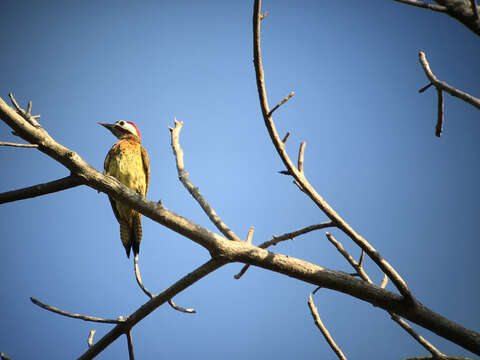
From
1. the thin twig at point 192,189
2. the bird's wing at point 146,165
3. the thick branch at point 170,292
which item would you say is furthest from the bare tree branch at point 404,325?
the bird's wing at point 146,165

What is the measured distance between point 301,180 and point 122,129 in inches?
175

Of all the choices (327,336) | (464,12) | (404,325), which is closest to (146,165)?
(327,336)

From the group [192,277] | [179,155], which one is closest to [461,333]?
[192,277]

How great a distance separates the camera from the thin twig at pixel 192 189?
246 cm

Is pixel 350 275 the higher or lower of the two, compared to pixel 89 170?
lower

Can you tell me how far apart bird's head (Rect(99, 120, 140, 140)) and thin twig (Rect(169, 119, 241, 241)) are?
270 centimetres

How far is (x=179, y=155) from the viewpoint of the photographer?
10.2 ft

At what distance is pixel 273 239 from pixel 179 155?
49.3 inches

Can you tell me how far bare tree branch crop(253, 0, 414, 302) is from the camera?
1.97 m

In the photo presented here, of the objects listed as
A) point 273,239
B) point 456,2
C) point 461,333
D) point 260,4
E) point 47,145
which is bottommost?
point 461,333

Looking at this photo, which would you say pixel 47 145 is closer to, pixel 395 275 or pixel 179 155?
pixel 179 155

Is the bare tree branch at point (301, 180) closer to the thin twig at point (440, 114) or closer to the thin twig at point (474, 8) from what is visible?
the thin twig at point (440, 114)

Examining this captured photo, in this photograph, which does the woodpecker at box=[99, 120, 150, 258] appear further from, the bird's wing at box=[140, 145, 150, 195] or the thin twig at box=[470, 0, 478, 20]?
the thin twig at box=[470, 0, 478, 20]

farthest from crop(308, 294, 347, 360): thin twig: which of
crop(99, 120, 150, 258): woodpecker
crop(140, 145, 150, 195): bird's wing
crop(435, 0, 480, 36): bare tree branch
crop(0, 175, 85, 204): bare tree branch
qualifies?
crop(140, 145, 150, 195): bird's wing
